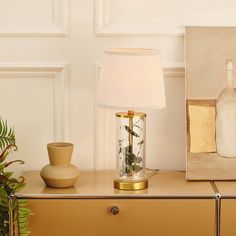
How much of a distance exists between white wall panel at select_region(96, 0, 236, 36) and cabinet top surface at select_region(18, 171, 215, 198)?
51cm

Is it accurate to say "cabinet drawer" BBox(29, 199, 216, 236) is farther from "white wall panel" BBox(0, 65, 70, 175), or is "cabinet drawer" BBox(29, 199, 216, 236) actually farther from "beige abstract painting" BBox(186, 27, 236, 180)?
"white wall panel" BBox(0, 65, 70, 175)

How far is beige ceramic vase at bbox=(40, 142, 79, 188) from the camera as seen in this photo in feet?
6.44

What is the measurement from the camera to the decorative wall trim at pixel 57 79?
215 cm

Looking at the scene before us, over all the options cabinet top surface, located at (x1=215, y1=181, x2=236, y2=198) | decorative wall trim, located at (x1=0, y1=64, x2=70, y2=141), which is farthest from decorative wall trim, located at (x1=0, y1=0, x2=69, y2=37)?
cabinet top surface, located at (x1=215, y1=181, x2=236, y2=198)

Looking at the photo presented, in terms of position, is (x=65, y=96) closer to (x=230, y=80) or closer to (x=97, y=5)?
(x=97, y=5)

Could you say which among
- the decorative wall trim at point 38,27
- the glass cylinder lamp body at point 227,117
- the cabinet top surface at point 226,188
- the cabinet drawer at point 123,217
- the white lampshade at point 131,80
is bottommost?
the cabinet drawer at point 123,217

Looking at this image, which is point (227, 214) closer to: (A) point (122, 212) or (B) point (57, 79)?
(A) point (122, 212)

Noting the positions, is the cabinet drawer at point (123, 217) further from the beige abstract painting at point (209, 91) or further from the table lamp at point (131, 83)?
the beige abstract painting at point (209, 91)

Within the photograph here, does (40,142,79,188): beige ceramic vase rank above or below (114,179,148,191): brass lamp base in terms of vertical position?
above

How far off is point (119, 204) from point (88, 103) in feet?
1.46

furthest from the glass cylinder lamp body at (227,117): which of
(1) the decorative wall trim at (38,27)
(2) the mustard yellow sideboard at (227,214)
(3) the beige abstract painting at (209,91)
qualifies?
(1) the decorative wall trim at (38,27)

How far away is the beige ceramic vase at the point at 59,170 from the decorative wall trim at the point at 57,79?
212mm

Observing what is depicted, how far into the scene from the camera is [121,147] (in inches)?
78.6

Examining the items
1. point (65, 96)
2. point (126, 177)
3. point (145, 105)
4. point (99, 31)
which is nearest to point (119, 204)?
point (126, 177)
